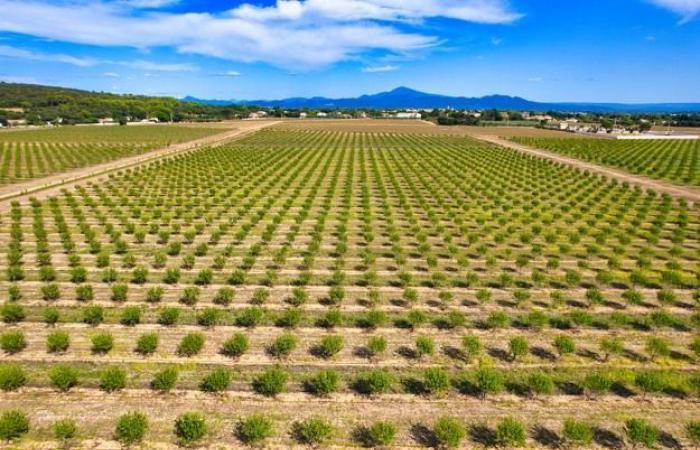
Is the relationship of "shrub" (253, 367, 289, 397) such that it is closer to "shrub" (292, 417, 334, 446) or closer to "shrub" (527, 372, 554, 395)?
"shrub" (292, 417, 334, 446)

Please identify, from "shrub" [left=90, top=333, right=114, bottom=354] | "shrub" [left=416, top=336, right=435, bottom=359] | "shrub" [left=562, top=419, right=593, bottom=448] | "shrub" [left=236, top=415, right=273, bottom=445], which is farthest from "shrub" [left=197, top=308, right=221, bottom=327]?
"shrub" [left=562, top=419, right=593, bottom=448]

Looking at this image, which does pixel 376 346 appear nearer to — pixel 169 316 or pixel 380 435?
pixel 380 435

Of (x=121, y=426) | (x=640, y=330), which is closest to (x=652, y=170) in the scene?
(x=640, y=330)

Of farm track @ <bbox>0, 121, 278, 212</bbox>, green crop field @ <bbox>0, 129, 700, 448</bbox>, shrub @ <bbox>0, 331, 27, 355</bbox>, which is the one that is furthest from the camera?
farm track @ <bbox>0, 121, 278, 212</bbox>

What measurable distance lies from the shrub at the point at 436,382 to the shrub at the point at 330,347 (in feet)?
9.31

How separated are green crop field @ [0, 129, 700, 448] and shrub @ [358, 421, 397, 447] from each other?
0.03 metres

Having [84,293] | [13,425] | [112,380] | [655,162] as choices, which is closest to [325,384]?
[112,380]

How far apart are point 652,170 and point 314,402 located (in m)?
59.0

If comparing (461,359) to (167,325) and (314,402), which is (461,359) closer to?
(314,402)

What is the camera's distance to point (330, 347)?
1351 centimetres

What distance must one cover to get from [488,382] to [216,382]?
22.9 ft

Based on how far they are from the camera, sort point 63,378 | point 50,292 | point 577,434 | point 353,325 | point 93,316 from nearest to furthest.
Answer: point 577,434 < point 63,378 < point 93,316 < point 353,325 < point 50,292

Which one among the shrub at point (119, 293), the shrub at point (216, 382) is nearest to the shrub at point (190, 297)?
the shrub at point (119, 293)

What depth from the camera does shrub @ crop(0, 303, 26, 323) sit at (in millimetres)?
15344
